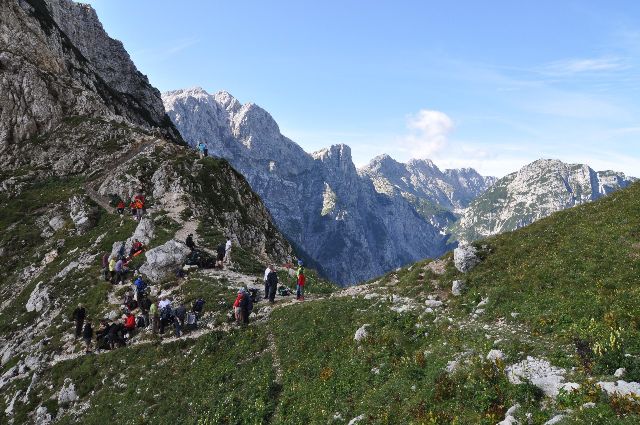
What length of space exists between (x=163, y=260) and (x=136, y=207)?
15.5 meters

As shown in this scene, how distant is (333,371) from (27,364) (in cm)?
2926

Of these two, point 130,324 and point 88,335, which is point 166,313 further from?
point 88,335

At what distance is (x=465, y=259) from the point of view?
2869cm

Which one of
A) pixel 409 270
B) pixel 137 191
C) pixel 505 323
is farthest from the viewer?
pixel 137 191

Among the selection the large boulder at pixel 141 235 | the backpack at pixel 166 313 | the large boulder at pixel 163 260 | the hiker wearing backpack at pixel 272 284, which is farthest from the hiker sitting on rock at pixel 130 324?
the large boulder at pixel 141 235

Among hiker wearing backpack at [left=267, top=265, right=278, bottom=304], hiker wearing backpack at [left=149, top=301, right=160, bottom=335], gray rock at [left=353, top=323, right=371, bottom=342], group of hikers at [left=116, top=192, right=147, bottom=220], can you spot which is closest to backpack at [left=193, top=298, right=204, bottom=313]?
hiker wearing backpack at [left=149, top=301, right=160, bottom=335]

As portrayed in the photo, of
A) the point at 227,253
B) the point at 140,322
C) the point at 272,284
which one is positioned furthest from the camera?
the point at 227,253

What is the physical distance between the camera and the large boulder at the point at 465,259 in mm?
28531

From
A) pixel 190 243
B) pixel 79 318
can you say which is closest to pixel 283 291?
pixel 190 243

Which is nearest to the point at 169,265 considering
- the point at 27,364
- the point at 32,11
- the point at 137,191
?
the point at 27,364

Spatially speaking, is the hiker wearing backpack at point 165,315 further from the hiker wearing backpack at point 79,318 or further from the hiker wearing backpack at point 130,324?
the hiker wearing backpack at point 79,318

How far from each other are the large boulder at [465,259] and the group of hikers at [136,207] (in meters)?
42.6

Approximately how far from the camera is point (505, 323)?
2109cm

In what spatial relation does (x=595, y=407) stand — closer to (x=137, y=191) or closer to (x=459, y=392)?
(x=459, y=392)
